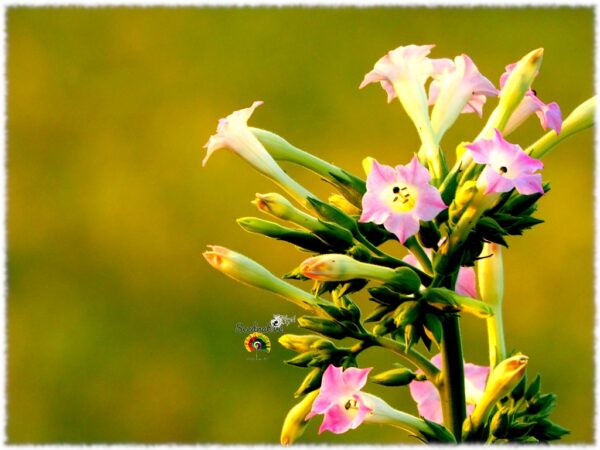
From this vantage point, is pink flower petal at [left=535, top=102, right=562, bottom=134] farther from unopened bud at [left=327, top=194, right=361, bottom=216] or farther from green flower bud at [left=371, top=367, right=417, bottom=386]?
green flower bud at [left=371, top=367, right=417, bottom=386]

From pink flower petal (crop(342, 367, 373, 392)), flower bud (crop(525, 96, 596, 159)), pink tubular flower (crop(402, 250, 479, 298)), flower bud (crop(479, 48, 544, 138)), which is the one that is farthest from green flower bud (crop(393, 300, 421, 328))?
flower bud (crop(525, 96, 596, 159))

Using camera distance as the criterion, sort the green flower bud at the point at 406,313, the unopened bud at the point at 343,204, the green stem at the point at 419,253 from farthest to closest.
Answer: the unopened bud at the point at 343,204 < the green stem at the point at 419,253 < the green flower bud at the point at 406,313

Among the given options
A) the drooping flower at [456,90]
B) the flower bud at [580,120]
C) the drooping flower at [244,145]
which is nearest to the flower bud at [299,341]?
the drooping flower at [244,145]

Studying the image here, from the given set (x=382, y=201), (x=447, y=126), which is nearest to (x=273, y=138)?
(x=447, y=126)

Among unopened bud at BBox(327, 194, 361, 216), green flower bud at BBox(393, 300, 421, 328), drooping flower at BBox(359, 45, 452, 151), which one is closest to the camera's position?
green flower bud at BBox(393, 300, 421, 328)

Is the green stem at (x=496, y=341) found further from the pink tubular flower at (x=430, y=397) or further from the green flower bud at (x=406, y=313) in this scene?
the green flower bud at (x=406, y=313)

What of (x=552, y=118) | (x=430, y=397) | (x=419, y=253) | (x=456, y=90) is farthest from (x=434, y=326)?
(x=456, y=90)
